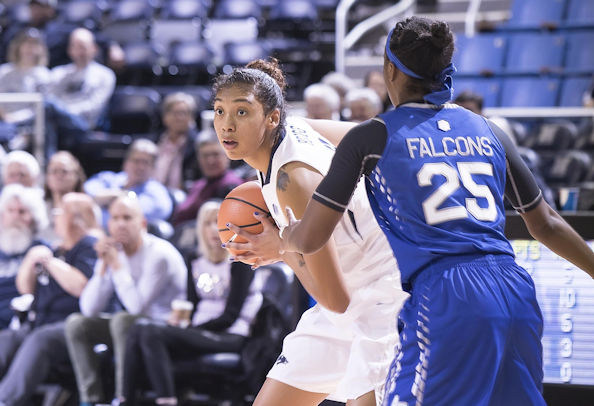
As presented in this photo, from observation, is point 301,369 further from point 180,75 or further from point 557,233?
point 180,75

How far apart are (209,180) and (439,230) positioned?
4395 mm

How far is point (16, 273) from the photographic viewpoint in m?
6.00

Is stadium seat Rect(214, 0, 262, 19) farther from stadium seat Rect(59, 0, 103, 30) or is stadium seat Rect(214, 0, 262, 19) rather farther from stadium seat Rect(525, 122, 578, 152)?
stadium seat Rect(525, 122, 578, 152)

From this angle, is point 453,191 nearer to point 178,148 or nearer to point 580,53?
point 178,148

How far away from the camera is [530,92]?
29.5 ft

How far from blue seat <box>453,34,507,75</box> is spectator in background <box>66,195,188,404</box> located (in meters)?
5.08

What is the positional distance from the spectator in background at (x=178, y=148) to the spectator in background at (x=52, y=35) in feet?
8.72

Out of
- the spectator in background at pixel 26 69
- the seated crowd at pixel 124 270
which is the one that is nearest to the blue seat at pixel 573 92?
the seated crowd at pixel 124 270

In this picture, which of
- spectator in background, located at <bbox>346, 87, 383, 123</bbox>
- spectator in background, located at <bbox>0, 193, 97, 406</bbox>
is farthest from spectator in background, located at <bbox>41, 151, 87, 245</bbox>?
spectator in background, located at <bbox>346, 87, 383, 123</bbox>

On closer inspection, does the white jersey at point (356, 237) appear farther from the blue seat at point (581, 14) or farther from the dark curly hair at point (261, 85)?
the blue seat at point (581, 14)

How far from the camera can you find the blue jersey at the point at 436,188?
79.6 inches

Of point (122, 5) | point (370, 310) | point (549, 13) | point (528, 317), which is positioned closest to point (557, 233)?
point (528, 317)

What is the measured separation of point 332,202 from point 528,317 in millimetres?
590

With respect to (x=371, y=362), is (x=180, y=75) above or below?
below
